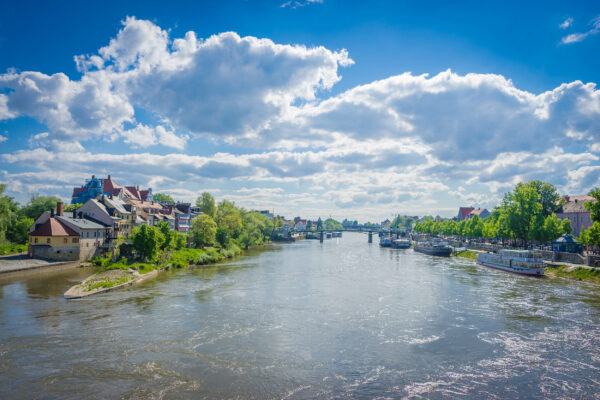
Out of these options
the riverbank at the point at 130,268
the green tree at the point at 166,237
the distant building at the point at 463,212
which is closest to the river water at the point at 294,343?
the riverbank at the point at 130,268

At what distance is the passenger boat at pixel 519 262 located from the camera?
5600cm

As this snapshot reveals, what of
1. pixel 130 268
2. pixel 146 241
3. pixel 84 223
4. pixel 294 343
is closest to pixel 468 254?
pixel 146 241

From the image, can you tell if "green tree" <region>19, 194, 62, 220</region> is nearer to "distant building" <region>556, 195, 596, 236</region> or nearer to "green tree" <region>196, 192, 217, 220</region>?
"green tree" <region>196, 192, 217, 220</region>

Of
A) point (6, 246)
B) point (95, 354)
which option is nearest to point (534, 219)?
point (95, 354)

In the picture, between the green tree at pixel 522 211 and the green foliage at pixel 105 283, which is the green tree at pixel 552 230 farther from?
the green foliage at pixel 105 283

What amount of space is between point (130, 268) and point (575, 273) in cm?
6189

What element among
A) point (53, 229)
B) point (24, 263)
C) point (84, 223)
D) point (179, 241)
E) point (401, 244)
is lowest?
point (401, 244)

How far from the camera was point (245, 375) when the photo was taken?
19.1 meters

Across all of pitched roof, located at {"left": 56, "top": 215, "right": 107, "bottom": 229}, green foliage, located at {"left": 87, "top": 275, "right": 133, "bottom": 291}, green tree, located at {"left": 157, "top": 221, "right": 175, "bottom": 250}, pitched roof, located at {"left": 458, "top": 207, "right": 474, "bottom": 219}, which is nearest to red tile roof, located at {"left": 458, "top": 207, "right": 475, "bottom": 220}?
pitched roof, located at {"left": 458, "top": 207, "right": 474, "bottom": 219}

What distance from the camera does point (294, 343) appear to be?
947 inches

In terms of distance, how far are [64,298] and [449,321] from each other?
112 ft

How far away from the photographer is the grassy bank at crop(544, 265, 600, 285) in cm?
4805

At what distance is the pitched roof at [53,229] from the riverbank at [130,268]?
19.0 feet

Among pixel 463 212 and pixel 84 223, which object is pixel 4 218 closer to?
pixel 84 223
